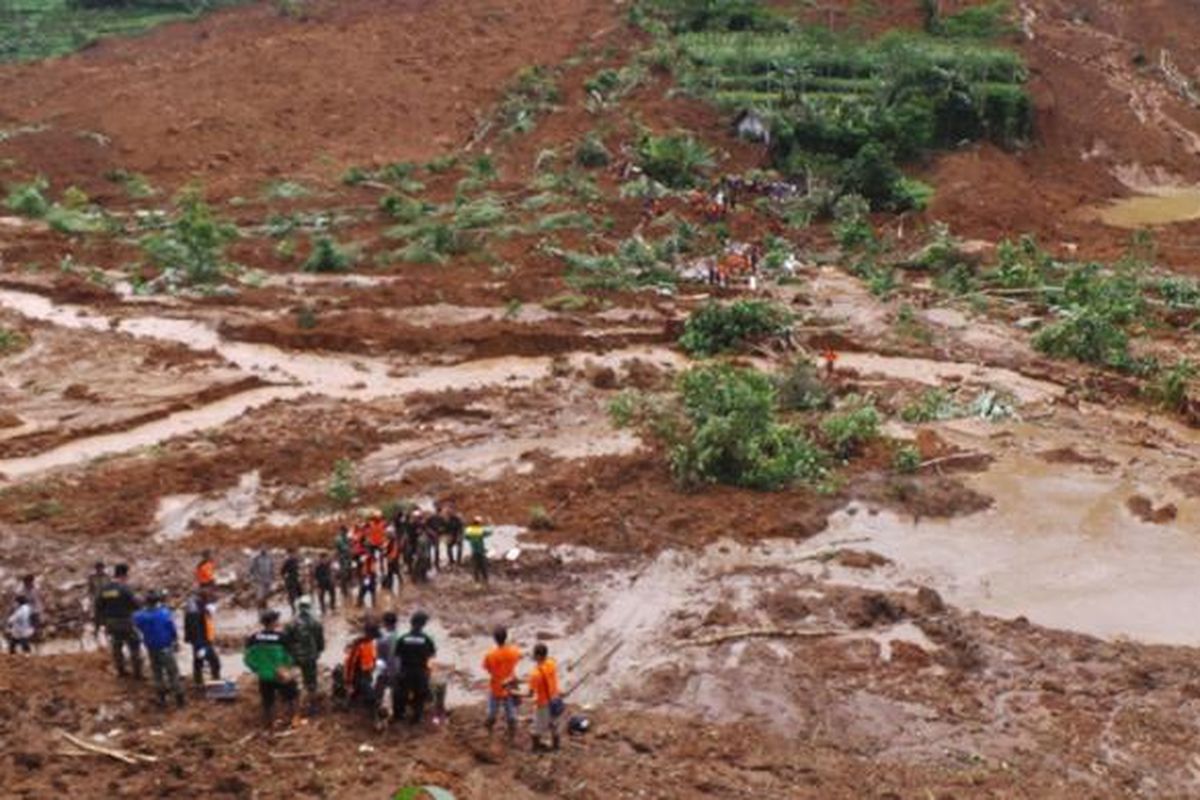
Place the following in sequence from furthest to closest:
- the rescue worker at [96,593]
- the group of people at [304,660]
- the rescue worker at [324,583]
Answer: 1. the rescue worker at [324,583]
2. the rescue worker at [96,593]
3. the group of people at [304,660]

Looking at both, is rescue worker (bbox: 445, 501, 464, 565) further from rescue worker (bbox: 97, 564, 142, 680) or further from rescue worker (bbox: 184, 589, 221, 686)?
rescue worker (bbox: 97, 564, 142, 680)

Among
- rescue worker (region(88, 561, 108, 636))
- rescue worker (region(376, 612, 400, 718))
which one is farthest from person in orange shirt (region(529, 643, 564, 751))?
rescue worker (region(88, 561, 108, 636))

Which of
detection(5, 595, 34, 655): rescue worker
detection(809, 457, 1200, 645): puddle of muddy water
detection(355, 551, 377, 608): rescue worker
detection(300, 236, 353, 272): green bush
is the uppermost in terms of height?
detection(300, 236, 353, 272): green bush

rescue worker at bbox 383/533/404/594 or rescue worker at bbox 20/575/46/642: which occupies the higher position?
rescue worker at bbox 20/575/46/642

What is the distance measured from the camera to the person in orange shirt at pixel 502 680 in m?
11.9

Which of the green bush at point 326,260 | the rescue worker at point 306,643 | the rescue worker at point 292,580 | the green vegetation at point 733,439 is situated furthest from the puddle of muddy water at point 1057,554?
the green bush at point 326,260

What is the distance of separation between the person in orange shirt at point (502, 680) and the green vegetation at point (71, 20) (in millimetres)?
50238

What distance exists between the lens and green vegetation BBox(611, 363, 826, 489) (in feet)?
64.7

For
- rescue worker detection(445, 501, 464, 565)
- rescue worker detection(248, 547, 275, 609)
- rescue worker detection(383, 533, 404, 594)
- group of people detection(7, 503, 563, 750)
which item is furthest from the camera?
rescue worker detection(445, 501, 464, 565)

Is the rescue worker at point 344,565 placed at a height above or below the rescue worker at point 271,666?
below

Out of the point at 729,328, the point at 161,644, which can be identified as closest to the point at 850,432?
the point at 729,328

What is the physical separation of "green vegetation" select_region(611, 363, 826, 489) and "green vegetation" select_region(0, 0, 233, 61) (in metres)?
43.1

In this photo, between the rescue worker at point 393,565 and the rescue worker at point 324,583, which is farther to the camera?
the rescue worker at point 393,565

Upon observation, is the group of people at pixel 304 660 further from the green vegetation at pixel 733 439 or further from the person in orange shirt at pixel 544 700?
the green vegetation at pixel 733 439
